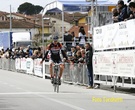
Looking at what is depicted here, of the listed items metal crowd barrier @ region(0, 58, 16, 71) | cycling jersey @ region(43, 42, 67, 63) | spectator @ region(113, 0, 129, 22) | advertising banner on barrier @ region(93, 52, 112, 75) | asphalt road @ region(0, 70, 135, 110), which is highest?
spectator @ region(113, 0, 129, 22)

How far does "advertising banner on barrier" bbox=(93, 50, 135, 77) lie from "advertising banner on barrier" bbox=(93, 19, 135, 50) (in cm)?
31

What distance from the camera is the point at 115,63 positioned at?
17.5 meters

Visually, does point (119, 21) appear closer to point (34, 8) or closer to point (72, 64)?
point (72, 64)

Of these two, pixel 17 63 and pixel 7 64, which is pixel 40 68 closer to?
pixel 17 63

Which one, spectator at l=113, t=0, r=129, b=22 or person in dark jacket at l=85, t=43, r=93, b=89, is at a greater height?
spectator at l=113, t=0, r=129, b=22

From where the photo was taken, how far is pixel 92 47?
2017 centimetres

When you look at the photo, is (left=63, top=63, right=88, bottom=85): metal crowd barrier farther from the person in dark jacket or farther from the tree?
the tree

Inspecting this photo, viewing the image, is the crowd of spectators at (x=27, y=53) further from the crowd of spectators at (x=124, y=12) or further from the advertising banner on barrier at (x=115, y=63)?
the crowd of spectators at (x=124, y=12)

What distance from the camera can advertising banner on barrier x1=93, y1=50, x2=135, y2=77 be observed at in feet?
53.4

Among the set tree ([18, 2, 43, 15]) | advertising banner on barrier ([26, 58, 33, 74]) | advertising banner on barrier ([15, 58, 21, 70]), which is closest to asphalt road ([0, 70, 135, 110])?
advertising banner on barrier ([26, 58, 33, 74])

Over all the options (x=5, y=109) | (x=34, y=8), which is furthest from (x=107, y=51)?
(x=34, y=8)

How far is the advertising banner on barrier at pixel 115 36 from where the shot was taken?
16516 millimetres

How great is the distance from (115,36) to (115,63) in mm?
1068

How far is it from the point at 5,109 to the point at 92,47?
8.02 metres
